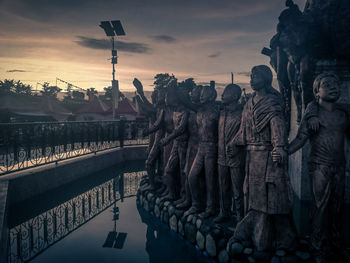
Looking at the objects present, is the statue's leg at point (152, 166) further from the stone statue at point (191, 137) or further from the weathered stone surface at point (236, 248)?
the weathered stone surface at point (236, 248)

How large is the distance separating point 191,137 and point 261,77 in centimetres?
200

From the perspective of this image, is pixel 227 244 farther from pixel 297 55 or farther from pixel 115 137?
pixel 115 137

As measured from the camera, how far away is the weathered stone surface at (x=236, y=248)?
3372 millimetres

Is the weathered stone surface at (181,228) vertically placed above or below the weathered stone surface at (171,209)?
below

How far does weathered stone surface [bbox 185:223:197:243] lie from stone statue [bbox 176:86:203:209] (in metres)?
0.48

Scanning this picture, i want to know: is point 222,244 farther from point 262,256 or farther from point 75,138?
point 75,138

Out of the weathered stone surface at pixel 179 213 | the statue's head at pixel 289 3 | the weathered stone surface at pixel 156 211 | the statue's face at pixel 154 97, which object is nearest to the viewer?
the statue's head at pixel 289 3

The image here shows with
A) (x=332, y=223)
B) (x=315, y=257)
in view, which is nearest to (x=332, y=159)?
(x=332, y=223)

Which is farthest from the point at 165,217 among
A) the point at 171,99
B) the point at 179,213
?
the point at 171,99

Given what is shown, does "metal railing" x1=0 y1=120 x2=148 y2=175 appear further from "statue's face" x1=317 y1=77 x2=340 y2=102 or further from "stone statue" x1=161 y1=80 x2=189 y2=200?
"statue's face" x1=317 y1=77 x2=340 y2=102

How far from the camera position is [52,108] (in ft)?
89.8

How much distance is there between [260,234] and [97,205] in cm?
433

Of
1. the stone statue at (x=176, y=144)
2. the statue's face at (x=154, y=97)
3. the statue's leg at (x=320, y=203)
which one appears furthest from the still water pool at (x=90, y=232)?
the statue's face at (x=154, y=97)

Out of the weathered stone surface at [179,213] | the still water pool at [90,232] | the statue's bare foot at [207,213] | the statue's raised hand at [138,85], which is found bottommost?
the still water pool at [90,232]
